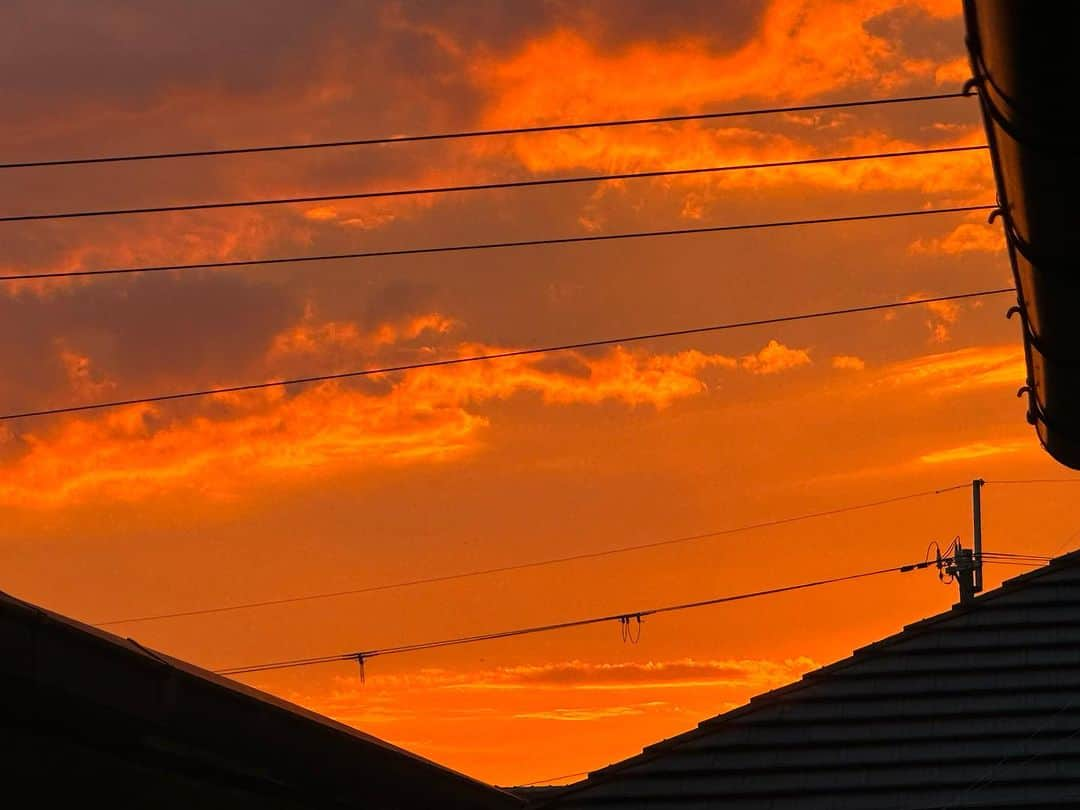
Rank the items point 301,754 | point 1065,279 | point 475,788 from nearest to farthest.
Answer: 1. point 1065,279
2. point 301,754
3. point 475,788

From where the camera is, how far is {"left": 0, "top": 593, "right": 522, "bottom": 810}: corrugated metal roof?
36.0 ft

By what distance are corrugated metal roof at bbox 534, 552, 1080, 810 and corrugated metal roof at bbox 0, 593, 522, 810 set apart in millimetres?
3386

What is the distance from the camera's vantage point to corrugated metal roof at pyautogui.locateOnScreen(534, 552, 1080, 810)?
1630 cm

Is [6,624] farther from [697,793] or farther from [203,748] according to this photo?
[697,793]

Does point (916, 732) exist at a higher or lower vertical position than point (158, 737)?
higher

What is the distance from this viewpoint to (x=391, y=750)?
48.2 feet

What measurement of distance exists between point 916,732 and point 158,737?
8.45 metres

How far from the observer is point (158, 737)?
12281 millimetres

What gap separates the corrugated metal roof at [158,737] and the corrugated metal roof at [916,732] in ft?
11.1

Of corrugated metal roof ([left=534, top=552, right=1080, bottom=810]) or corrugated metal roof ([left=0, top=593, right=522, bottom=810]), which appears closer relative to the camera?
corrugated metal roof ([left=0, top=593, right=522, bottom=810])

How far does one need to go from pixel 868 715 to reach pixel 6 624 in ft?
32.5

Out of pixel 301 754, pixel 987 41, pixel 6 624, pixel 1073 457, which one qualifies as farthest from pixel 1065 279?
pixel 301 754

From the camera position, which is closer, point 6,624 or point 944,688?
point 6,624

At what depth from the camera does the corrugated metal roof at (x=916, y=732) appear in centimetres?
1630
